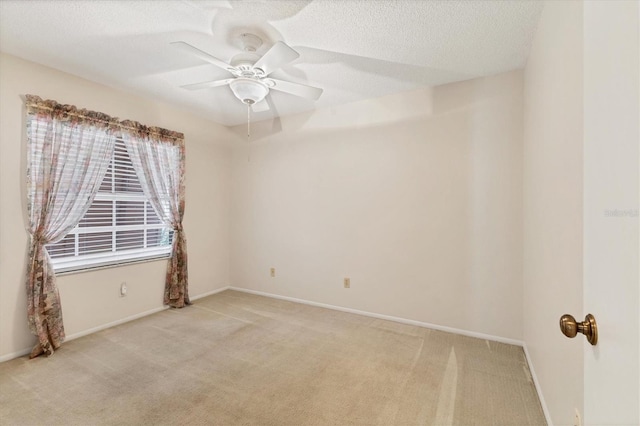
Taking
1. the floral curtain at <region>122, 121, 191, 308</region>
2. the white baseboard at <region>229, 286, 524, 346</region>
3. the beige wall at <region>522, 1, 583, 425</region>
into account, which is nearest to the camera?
the beige wall at <region>522, 1, 583, 425</region>

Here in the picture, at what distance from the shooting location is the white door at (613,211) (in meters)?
0.51

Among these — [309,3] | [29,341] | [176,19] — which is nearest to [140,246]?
[29,341]

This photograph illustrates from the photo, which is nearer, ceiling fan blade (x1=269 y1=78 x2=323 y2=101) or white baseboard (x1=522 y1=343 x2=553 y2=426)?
A: white baseboard (x1=522 y1=343 x2=553 y2=426)

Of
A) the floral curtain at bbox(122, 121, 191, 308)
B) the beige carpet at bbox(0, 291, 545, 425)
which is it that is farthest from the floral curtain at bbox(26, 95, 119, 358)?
the floral curtain at bbox(122, 121, 191, 308)

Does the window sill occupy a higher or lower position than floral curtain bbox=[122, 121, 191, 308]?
lower

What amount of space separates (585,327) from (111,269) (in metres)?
3.73

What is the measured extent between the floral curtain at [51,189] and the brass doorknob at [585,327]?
3.48 metres

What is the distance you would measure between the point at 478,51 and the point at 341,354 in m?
2.76

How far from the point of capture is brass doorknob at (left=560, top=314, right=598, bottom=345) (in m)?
0.69

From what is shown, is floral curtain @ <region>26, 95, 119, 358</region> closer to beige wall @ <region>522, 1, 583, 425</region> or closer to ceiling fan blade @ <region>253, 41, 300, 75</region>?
ceiling fan blade @ <region>253, 41, 300, 75</region>

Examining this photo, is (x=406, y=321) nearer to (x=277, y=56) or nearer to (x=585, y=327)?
(x=585, y=327)

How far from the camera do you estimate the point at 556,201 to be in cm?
148

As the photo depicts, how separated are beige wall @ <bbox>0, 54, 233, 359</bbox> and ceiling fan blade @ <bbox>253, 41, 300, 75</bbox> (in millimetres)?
2066

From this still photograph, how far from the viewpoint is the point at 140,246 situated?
11.1 ft
